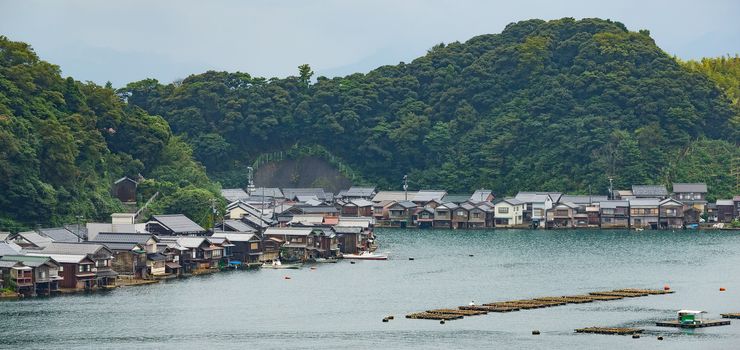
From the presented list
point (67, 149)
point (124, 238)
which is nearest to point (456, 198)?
point (67, 149)

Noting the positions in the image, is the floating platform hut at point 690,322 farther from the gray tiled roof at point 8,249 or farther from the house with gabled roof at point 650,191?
the house with gabled roof at point 650,191

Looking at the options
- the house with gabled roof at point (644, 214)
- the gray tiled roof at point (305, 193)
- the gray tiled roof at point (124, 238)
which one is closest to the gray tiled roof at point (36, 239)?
the gray tiled roof at point (124, 238)

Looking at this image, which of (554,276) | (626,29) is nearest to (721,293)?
(554,276)

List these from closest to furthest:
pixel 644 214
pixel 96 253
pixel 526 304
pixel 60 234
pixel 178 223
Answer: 1. pixel 526 304
2. pixel 96 253
3. pixel 60 234
4. pixel 178 223
5. pixel 644 214

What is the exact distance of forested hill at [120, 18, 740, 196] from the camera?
84.6 m

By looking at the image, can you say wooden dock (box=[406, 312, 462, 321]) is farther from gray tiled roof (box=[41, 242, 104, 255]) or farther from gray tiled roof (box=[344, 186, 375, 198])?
gray tiled roof (box=[344, 186, 375, 198])

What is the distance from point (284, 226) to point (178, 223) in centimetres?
854

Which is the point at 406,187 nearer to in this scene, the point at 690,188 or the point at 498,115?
the point at 498,115

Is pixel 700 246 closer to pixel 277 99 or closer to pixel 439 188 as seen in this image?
pixel 439 188

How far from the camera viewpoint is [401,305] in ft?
145

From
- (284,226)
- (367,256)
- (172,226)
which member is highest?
(172,226)

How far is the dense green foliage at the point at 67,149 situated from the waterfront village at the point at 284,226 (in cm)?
187

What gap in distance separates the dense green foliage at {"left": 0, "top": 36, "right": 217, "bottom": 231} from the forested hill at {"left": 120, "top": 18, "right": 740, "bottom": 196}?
1960 centimetres

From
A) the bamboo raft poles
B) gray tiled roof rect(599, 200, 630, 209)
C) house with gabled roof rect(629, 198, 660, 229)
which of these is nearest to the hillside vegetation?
gray tiled roof rect(599, 200, 630, 209)
